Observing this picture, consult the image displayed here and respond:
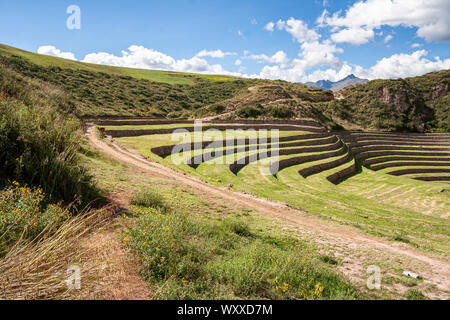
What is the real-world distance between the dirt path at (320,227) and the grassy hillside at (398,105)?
52639 mm

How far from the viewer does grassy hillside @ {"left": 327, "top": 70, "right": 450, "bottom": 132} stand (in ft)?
189

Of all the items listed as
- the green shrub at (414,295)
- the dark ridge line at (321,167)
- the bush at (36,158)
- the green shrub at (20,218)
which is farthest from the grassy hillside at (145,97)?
the green shrub at (414,295)

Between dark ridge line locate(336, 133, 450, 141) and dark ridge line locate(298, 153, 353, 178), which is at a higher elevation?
dark ridge line locate(336, 133, 450, 141)

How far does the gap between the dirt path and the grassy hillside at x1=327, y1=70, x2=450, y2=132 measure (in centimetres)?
5264

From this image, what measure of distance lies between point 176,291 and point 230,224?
321 cm

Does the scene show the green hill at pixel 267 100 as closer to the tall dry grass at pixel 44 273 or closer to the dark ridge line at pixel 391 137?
the dark ridge line at pixel 391 137

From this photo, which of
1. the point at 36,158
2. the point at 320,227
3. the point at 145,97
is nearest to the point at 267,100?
the point at 145,97

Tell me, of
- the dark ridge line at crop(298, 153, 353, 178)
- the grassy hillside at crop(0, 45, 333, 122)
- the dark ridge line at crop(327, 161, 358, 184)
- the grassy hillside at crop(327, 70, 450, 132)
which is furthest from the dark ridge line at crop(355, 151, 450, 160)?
the grassy hillside at crop(327, 70, 450, 132)

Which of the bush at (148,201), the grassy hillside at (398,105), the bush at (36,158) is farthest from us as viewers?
the grassy hillside at (398,105)

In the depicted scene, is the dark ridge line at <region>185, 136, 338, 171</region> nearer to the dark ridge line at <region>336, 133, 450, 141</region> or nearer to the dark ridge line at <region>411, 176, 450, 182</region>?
the dark ridge line at <region>336, 133, 450, 141</region>

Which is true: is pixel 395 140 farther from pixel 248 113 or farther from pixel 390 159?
pixel 248 113

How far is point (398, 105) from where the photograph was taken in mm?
62594

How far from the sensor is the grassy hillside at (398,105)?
57656mm

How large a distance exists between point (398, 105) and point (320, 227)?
6860 centimetres
